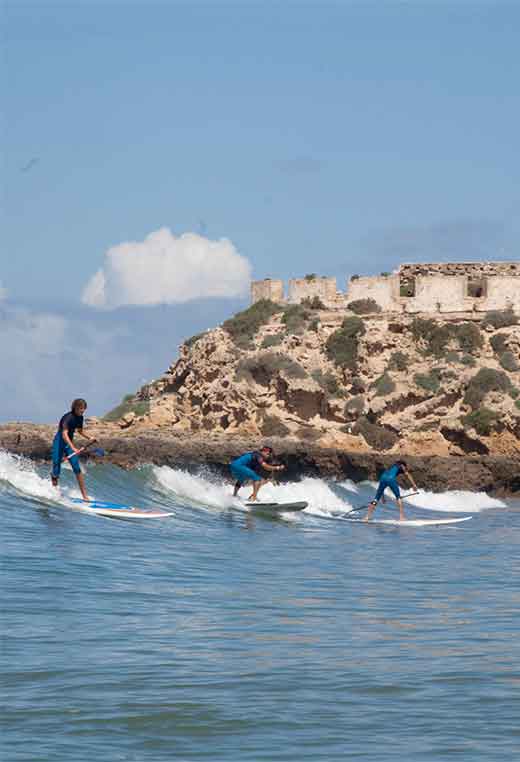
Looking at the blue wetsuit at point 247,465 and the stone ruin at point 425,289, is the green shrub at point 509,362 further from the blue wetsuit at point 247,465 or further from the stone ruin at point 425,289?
the blue wetsuit at point 247,465

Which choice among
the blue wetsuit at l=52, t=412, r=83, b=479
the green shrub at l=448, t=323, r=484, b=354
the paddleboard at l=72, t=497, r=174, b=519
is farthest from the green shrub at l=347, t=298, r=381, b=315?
the blue wetsuit at l=52, t=412, r=83, b=479

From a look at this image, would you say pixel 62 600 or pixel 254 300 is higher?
pixel 254 300

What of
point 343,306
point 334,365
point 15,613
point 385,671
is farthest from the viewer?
point 343,306

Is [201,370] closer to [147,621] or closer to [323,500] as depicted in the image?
[323,500]

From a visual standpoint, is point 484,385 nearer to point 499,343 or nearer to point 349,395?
point 499,343

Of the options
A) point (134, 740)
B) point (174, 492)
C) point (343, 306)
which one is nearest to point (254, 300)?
point (343, 306)

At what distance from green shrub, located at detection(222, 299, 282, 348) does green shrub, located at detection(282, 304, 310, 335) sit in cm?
72

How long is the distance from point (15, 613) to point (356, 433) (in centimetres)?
3219

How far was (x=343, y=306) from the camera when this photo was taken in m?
47.4

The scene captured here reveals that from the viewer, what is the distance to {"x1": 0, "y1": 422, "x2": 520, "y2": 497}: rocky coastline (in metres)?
32.7

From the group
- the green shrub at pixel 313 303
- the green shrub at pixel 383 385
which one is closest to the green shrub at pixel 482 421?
the green shrub at pixel 383 385

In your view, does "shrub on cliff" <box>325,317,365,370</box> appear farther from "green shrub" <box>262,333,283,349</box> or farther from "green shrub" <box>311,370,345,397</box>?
"green shrub" <box>262,333,283,349</box>

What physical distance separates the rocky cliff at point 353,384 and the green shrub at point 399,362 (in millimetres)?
48

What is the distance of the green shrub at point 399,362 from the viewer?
43719 millimetres
